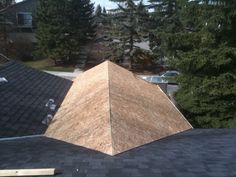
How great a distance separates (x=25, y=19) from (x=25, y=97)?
39.0 metres

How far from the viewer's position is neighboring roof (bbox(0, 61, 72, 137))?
12.6 m

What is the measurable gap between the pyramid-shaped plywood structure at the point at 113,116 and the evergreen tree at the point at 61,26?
74.4 ft

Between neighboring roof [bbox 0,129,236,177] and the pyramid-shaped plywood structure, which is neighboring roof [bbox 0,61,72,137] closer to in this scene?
the pyramid-shaped plywood structure

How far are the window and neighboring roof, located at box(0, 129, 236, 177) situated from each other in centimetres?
4315

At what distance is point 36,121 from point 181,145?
5.23 meters

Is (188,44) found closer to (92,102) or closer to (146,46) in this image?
(92,102)

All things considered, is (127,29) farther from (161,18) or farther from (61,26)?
(61,26)

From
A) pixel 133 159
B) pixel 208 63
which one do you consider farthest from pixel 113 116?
pixel 208 63

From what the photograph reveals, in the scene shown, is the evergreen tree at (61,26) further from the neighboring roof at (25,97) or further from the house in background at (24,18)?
the neighboring roof at (25,97)

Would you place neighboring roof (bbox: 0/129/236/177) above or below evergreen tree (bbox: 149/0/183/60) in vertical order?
below

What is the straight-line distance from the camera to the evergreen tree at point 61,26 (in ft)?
141

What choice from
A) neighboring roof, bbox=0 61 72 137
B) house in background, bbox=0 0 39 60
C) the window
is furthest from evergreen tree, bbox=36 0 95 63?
neighboring roof, bbox=0 61 72 137

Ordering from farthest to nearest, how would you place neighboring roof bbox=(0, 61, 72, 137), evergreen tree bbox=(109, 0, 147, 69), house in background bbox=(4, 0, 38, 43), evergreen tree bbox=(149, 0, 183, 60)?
house in background bbox=(4, 0, 38, 43), evergreen tree bbox=(109, 0, 147, 69), evergreen tree bbox=(149, 0, 183, 60), neighboring roof bbox=(0, 61, 72, 137)

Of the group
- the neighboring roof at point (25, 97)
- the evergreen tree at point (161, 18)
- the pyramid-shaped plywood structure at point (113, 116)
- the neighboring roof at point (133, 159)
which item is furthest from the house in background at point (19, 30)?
the neighboring roof at point (133, 159)
